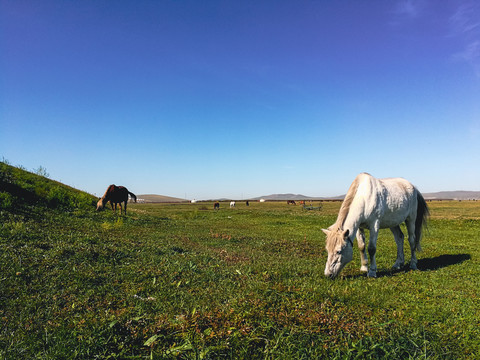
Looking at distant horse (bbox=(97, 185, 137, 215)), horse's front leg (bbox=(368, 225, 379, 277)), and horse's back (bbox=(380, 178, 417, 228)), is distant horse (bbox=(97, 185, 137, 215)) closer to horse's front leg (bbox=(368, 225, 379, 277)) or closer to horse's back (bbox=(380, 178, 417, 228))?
horse's front leg (bbox=(368, 225, 379, 277))

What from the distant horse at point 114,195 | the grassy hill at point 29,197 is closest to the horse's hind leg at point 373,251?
the grassy hill at point 29,197

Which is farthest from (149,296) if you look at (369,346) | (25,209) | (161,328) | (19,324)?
(25,209)

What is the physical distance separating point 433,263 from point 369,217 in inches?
179

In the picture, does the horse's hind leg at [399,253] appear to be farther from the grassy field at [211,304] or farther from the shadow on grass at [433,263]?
the grassy field at [211,304]

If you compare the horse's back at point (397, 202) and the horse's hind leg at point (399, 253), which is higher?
the horse's back at point (397, 202)

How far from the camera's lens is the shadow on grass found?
8.81 meters

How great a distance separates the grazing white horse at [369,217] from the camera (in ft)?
24.6

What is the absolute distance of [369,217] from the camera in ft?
27.3

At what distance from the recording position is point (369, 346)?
3773 mm

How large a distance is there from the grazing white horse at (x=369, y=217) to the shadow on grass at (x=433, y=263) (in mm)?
411

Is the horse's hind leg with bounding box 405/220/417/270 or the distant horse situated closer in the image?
the horse's hind leg with bounding box 405/220/417/270

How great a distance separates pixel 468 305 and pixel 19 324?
353 inches

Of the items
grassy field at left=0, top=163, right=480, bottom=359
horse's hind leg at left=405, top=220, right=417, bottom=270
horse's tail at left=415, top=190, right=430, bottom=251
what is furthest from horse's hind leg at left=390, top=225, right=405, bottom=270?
horse's tail at left=415, top=190, right=430, bottom=251

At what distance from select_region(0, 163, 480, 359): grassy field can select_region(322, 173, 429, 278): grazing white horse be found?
685 millimetres
